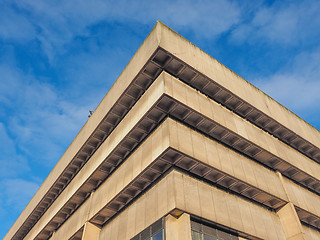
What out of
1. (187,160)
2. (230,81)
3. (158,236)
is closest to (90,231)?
(158,236)

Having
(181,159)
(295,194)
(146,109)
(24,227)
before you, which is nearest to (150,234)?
(181,159)

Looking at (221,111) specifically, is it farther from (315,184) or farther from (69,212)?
(69,212)

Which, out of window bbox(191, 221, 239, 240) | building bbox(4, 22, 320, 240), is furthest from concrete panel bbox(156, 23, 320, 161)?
window bbox(191, 221, 239, 240)

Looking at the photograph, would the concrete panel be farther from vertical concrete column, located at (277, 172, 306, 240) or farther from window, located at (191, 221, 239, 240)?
window, located at (191, 221, 239, 240)

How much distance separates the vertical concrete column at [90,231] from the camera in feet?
91.8

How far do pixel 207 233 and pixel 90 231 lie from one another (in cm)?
1482

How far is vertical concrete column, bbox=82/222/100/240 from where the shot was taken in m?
28.0

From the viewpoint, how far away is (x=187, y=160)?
2189 centimetres

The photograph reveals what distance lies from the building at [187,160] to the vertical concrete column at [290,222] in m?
0.10

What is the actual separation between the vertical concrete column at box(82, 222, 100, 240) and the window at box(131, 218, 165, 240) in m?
9.51

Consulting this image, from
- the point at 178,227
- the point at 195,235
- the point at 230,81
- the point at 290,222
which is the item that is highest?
the point at 230,81

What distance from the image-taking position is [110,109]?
3036cm

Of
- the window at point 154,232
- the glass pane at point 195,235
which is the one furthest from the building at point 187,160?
the glass pane at point 195,235

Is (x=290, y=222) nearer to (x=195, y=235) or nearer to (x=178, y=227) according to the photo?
(x=195, y=235)
